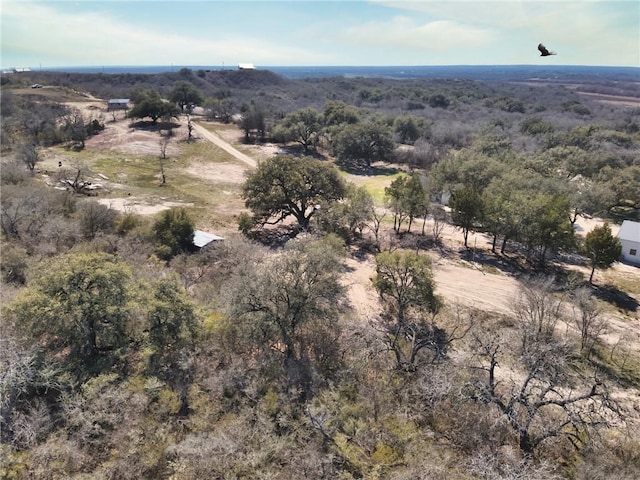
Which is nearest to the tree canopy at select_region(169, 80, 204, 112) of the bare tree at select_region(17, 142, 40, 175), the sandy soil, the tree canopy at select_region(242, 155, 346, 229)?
the bare tree at select_region(17, 142, 40, 175)

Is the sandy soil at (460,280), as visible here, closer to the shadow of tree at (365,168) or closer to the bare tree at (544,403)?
the bare tree at (544,403)

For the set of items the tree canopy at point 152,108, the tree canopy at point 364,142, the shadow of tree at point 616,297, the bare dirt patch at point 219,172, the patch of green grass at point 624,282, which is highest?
the tree canopy at point 152,108

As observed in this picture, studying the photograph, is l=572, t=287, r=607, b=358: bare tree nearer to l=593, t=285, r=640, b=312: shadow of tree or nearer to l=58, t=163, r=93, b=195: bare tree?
l=593, t=285, r=640, b=312: shadow of tree

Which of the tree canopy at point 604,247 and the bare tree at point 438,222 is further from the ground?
the tree canopy at point 604,247

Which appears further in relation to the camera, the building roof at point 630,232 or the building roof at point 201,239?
the building roof at point 630,232

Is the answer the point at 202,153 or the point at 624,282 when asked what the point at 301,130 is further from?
the point at 624,282

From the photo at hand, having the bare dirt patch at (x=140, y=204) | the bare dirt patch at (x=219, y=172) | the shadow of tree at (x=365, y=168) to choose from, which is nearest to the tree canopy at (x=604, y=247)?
the shadow of tree at (x=365, y=168)
